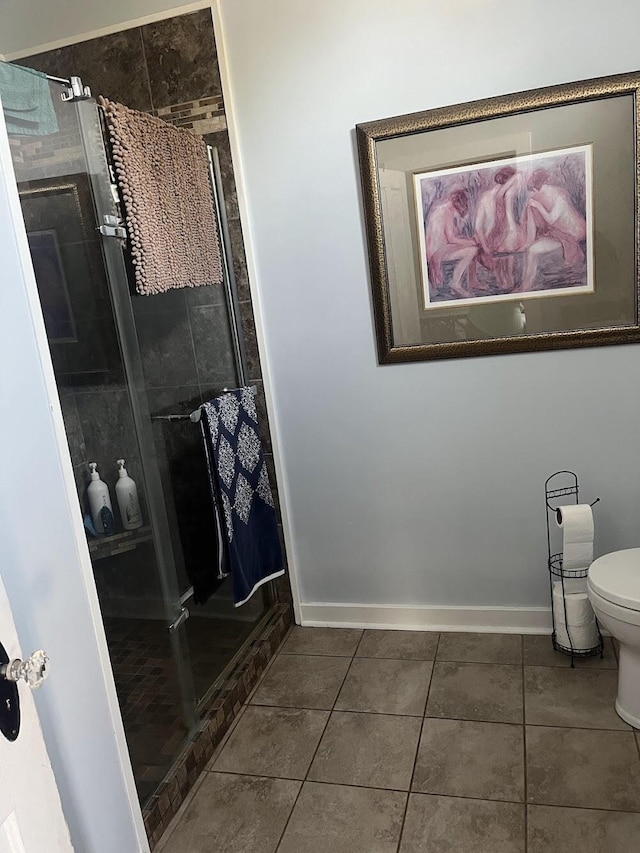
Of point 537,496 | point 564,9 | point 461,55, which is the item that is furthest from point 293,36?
point 537,496

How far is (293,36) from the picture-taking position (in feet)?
7.80

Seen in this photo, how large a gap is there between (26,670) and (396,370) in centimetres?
182

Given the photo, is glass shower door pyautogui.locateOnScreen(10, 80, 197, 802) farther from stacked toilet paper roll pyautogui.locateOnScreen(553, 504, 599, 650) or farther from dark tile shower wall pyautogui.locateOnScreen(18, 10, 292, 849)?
stacked toilet paper roll pyautogui.locateOnScreen(553, 504, 599, 650)

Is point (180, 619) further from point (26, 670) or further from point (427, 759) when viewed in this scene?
point (26, 670)

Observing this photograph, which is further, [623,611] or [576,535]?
[576,535]

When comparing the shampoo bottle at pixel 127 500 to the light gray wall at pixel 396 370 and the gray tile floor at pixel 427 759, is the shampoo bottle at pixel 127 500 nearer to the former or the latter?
the gray tile floor at pixel 427 759

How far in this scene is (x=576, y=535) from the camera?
232 cm

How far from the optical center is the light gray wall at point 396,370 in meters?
2.24

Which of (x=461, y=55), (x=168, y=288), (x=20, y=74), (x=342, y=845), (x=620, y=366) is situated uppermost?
(x=461, y=55)

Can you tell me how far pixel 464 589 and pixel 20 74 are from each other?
7.21 ft

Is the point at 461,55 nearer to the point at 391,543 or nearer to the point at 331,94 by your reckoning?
the point at 331,94

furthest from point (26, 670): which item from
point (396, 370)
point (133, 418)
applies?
point (396, 370)

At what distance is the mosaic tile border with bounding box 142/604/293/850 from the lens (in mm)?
1847

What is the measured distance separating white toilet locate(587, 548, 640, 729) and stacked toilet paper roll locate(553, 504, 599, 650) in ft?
0.50
